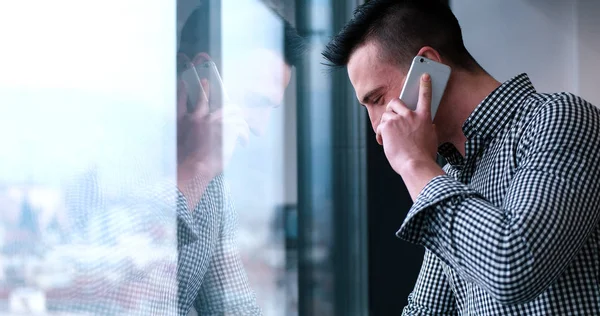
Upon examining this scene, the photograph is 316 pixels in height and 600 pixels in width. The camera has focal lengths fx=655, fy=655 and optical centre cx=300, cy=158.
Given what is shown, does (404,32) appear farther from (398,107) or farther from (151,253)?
(151,253)

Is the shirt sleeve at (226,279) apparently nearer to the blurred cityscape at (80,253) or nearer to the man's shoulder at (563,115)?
the blurred cityscape at (80,253)

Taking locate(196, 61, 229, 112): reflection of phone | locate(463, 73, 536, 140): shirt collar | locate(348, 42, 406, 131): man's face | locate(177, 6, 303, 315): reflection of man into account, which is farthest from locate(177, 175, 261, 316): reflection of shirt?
locate(463, 73, 536, 140): shirt collar

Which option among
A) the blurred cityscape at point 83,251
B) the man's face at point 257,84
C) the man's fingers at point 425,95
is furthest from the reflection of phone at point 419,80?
the blurred cityscape at point 83,251

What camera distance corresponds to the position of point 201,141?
878 mm

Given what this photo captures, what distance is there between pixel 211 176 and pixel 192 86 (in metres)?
0.14

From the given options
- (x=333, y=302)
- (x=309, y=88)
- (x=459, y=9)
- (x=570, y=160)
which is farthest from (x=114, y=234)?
(x=459, y=9)

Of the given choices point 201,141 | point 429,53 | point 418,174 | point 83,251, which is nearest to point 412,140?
point 418,174

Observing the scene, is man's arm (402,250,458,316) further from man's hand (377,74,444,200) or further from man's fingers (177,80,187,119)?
man's fingers (177,80,187,119)

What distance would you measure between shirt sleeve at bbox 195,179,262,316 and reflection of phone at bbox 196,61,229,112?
0.44 ft

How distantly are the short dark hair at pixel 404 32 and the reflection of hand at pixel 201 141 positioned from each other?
0.20 metres

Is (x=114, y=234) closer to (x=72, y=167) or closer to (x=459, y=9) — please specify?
(x=72, y=167)

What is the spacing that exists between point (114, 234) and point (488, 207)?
408mm

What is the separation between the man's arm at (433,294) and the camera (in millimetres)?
992

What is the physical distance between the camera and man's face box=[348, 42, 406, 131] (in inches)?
37.2
